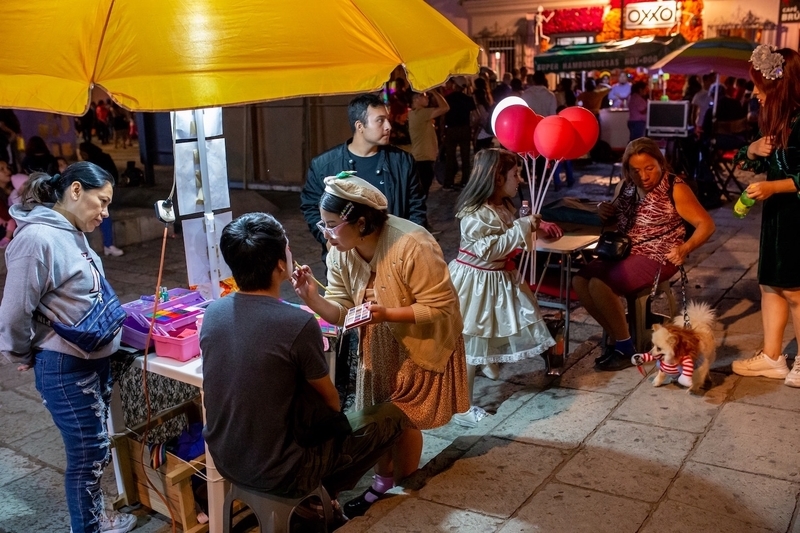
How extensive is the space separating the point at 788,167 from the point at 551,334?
169 cm

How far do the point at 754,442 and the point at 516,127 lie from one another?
85.4 inches

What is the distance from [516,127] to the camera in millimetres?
4570

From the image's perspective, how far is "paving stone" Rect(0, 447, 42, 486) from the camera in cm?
414

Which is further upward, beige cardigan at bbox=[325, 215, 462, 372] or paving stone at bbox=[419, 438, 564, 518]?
beige cardigan at bbox=[325, 215, 462, 372]

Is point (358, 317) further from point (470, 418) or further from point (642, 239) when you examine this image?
point (642, 239)

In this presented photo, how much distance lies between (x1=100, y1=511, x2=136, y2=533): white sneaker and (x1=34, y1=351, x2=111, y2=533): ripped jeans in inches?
4.5

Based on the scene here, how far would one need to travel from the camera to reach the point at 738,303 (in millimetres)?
6363

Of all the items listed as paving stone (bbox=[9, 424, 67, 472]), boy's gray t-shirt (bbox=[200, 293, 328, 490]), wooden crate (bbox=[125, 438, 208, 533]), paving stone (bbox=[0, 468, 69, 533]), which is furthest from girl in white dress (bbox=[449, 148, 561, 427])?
paving stone (bbox=[9, 424, 67, 472])

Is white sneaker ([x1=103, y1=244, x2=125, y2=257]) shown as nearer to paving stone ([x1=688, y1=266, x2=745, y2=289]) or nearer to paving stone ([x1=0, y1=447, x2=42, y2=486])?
paving stone ([x1=0, y1=447, x2=42, y2=486])

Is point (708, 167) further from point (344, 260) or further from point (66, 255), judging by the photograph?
point (66, 255)

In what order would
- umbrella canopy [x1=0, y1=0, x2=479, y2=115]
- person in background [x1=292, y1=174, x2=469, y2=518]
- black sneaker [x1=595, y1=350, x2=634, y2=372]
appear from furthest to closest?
1. black sneaker [x1=595, y1=350, x2=634, y2=372]
2. person in background [x1=292, y1=174, x2=469, y2=518]
3. umbrella canopy [x1=0, y1=0, x2=479, y2=115]

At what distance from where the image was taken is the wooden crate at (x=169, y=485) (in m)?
3.40

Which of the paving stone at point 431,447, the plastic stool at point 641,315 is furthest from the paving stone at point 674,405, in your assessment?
the paving stone at point 431,447

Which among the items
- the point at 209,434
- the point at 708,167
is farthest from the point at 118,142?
the point at 209,434
